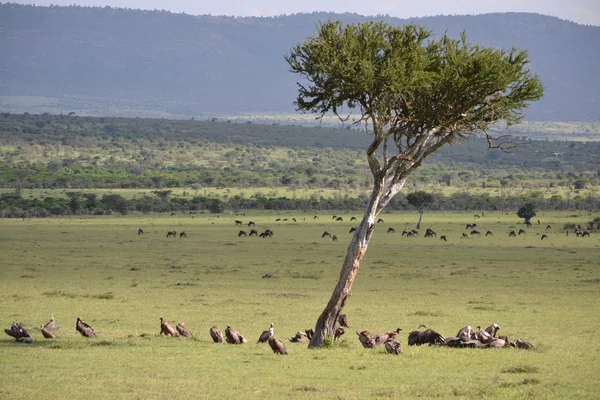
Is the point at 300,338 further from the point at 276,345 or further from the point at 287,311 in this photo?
the point at 287,311

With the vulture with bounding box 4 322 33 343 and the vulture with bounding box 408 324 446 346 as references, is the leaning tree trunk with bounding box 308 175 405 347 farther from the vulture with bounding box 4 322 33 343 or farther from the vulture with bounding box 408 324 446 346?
the vulture with bounding box 4 322 33 343

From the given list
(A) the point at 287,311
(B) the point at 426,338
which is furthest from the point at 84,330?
(A) the point at 287,311

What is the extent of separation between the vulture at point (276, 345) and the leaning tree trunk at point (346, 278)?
0.96m

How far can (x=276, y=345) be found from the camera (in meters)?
14.1

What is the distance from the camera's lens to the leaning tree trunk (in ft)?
48.8

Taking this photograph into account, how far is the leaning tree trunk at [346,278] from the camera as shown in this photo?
1488 cm

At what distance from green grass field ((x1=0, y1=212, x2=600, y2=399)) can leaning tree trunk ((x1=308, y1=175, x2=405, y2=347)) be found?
1.03 ft

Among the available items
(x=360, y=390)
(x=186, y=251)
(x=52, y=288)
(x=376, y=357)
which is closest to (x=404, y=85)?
(x=376, y=357)

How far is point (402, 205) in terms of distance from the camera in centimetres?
8262

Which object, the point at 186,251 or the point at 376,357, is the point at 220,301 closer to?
the point at 376,357

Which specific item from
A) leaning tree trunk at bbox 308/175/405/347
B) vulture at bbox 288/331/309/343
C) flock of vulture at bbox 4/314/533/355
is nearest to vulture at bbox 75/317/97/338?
flock of vulture at bbox 4/314/533/355

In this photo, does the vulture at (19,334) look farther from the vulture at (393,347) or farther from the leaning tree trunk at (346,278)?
the vulture at (393,347)

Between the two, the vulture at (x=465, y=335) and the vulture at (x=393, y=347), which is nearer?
the vulture at (x=393, y=347)

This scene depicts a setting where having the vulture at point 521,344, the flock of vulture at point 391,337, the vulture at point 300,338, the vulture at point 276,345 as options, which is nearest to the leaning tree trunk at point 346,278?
the flock of vulture at point 391,337
